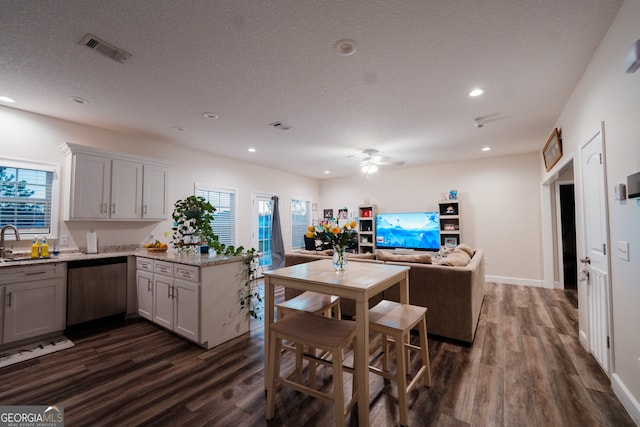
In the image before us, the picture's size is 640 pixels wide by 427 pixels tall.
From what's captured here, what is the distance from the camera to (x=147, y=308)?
3.36 meters

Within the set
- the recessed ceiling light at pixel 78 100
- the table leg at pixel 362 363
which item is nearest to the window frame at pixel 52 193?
the recessed ceiling light at pixel 78 100

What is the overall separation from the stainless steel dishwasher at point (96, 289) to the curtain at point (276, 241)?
10.9 feet

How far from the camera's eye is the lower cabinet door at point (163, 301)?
3018mm

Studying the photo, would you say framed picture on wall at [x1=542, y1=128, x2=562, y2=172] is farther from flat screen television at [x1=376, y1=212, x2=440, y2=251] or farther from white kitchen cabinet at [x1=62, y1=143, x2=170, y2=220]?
white kitchen cabinet at [x1=62, y1=143, x2=170, y2=220]

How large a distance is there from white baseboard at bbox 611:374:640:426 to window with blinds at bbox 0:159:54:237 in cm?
575

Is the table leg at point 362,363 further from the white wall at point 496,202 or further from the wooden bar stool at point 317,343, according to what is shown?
the white wall at point 496,202

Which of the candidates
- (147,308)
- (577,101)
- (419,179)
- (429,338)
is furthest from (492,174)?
(147,308)

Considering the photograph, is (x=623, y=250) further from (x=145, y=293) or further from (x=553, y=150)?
(x=145, y=293)

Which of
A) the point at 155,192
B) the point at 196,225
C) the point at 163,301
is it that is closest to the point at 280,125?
the point at 196,225

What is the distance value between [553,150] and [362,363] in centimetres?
408

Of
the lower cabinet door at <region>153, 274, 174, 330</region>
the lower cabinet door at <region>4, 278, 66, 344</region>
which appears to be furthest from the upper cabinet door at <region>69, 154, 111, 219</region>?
the lower cabinet door at <region>153, 274, 174, 330</region>

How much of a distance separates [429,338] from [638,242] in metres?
1.99

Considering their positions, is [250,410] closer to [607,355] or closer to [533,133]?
[607,355]

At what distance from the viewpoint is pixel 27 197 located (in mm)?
3246
